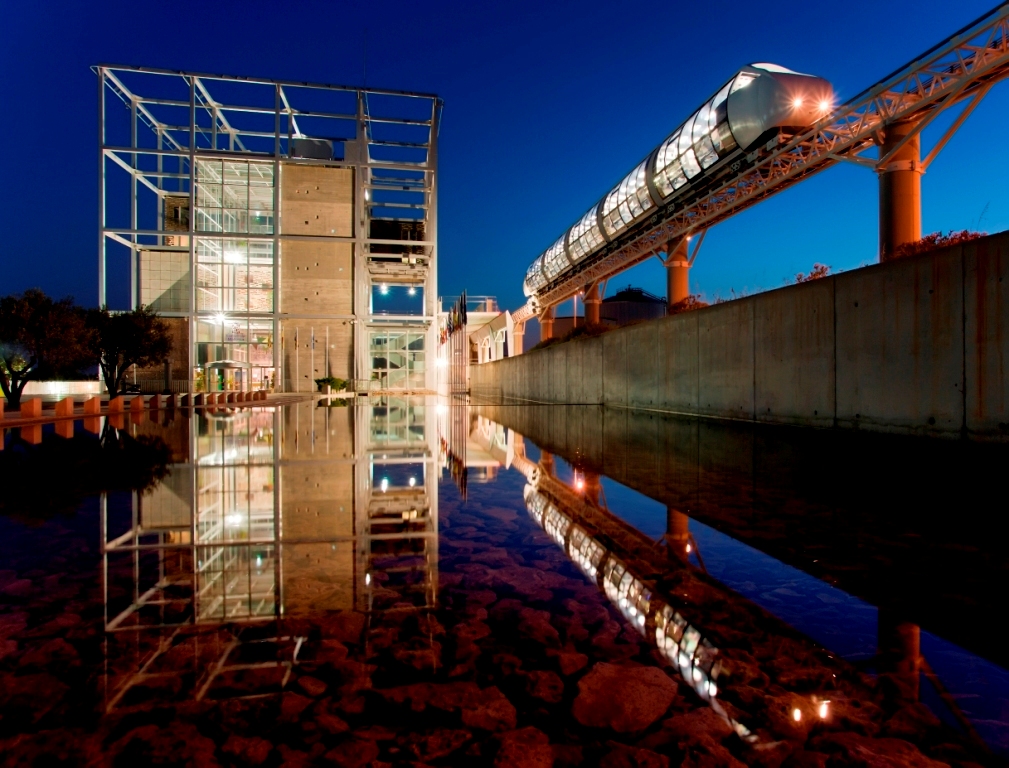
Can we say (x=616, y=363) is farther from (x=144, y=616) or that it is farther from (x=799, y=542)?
(x=144, y=616)

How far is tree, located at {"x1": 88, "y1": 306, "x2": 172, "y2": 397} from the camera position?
22344 mm

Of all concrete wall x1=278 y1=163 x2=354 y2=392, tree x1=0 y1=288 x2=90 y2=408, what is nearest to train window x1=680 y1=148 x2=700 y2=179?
tree x1=0 y1=288 x2=90 y2=408

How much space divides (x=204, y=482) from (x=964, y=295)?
26.7ft

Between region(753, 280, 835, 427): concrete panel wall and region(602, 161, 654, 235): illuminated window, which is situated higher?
region(602, 161, 654, 235): illuminated window

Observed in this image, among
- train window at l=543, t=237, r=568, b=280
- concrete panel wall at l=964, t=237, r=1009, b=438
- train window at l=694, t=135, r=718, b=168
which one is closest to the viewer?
concrete panel wall at l=964, t=237, r=1009, b=438

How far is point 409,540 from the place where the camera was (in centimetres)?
345

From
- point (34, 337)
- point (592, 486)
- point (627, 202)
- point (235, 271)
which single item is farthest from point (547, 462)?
point (235, 271)

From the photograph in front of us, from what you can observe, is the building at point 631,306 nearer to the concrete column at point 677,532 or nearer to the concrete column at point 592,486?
the concrete column at point 592,486

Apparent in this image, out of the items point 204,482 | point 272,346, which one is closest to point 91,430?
point 204,482

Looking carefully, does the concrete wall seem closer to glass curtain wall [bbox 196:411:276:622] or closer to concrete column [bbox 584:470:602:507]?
glass curtain wall [bbox 196:411:276:622]

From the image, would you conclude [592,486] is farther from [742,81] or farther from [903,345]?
[742,81]

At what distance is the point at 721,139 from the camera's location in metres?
17.2

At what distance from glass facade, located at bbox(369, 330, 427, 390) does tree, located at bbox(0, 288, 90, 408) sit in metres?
22.0

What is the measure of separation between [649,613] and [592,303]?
30215mm
